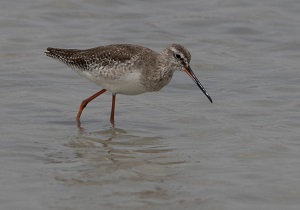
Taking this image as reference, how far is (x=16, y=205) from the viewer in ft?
29.6

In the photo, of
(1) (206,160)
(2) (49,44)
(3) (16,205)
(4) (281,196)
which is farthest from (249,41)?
(3) (16,205)

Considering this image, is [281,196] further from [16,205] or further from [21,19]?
[21,19]

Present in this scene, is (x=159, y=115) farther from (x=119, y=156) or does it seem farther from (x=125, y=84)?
(x=119, y=156)

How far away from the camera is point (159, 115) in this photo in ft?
45.0

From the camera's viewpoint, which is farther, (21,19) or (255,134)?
(21,19)

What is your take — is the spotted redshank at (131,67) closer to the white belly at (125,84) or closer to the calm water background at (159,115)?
the white belly at (125,84)

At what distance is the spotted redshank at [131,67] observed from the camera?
41.8 feet

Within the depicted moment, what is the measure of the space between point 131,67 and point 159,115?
4.37 ft

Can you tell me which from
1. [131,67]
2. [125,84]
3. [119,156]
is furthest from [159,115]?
[119,156]

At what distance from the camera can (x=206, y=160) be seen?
1109 centimetres

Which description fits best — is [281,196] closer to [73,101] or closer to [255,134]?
[255,134]

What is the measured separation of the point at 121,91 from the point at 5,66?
4.15 m

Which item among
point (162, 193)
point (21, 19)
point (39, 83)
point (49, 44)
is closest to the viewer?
point (162, 193)

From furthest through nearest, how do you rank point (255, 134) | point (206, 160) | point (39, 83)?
point (39, 83) < point (255, 134) < point (206, 160)
